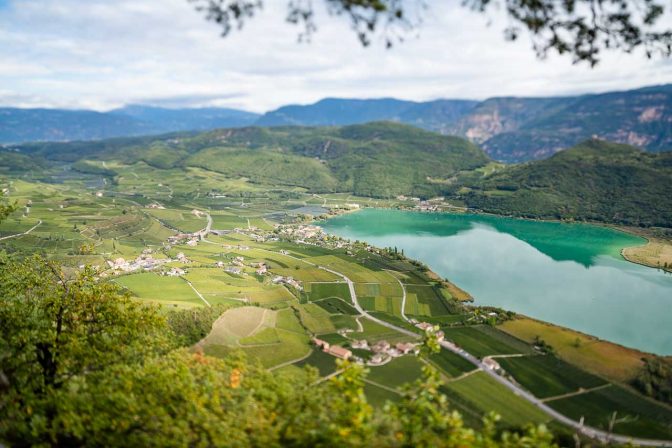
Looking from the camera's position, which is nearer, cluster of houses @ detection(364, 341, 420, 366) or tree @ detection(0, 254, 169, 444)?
tree @ detection(0, 254, 169, 444)

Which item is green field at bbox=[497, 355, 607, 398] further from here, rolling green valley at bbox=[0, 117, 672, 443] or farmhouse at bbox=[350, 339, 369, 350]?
farmhouse at bbox=[350, 339, 369, 350]

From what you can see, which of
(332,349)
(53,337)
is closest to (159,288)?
(332,349)

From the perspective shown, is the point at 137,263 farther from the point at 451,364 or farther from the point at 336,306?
the point at 451,364

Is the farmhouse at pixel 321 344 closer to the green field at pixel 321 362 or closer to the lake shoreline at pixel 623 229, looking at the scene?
the green field at pixel 321 362

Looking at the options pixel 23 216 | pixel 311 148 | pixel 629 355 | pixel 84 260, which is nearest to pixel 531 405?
pixel 629 355

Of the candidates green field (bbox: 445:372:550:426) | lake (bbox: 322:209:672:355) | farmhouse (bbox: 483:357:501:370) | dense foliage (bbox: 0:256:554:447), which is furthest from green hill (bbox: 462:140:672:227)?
dense foliage (bbox: 0:256:554:447)
